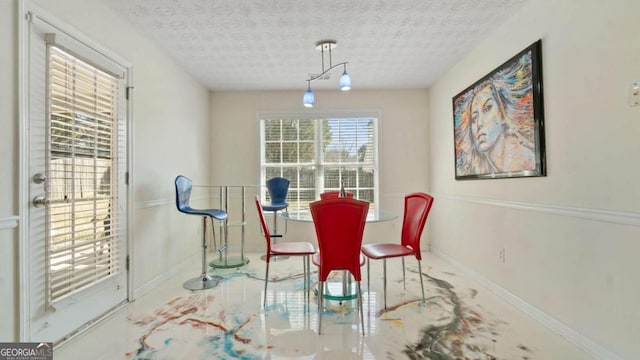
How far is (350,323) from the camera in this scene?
86.8 inches

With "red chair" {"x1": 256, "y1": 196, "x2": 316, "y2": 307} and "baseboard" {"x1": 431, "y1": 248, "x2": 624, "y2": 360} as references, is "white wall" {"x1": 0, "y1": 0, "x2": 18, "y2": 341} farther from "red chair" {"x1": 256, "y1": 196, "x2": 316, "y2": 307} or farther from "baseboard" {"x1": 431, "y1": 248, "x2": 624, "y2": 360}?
"baseboard" {"x1": 431, "y1": 248, "x2": 624, "y2": 360}

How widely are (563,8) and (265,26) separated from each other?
2.20 meters

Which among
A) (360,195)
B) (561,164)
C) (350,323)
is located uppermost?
(561,164)

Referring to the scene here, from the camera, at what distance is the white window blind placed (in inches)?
73.6

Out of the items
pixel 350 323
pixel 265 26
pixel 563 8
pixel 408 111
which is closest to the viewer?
pixel 563 8

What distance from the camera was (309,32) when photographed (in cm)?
270

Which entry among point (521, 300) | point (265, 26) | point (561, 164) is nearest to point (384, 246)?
point (521, 300)

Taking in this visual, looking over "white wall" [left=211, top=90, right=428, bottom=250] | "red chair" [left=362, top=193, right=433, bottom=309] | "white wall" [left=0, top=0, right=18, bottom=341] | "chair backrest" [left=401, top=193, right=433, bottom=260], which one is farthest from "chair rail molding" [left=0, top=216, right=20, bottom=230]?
"white wall" [left=211, top=90, right=428, bottom=250]

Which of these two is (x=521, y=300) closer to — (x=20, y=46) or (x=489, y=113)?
(x=489, y=113)

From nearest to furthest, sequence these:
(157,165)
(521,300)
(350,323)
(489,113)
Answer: (350,323)
(521,300)
(489,113)
(157,165)

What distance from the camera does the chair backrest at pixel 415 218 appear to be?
8.21ft

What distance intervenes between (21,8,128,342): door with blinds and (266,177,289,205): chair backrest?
1.93 meters

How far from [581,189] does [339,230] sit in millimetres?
1542

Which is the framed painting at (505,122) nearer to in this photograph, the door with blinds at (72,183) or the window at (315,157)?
the window at (315,157)
